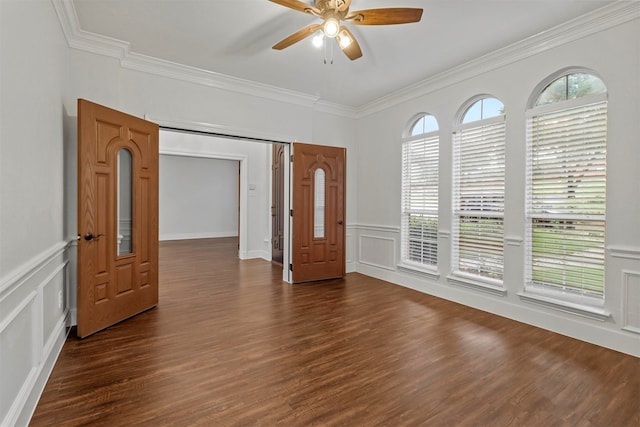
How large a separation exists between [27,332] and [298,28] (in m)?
3.17

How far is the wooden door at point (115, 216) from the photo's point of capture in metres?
2.83

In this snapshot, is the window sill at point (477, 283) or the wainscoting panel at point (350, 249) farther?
the wainscoting panel at point (350, 249)

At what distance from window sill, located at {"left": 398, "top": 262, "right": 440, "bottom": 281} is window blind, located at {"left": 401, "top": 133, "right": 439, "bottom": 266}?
9 centimetres

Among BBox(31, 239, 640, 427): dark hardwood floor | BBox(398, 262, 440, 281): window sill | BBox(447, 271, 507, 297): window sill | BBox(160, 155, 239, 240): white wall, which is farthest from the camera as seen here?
BBox(160, 155, 239, 240): white wall

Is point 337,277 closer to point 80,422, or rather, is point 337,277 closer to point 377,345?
point 377,345

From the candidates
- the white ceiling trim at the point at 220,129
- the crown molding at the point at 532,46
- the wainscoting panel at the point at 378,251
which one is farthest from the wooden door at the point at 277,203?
the crown molding at the point at 532,46

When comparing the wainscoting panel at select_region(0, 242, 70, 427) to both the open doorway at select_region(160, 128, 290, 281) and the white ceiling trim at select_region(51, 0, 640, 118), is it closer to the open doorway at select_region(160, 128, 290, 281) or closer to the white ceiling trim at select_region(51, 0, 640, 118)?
the white ceiling trim at select_region(51, 0, 640, 118)

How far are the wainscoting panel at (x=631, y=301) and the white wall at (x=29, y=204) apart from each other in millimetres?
4192

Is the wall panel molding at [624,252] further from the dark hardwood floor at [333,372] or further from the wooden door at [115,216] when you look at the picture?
the wooden door at [115,216]

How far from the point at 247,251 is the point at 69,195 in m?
4.13

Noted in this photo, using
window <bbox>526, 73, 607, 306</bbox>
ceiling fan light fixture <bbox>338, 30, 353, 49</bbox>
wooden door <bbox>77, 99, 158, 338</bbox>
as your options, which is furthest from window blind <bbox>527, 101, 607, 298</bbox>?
wooden door <bbox>77, 99, 158, 338</bbox>

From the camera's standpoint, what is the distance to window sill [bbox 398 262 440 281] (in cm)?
433

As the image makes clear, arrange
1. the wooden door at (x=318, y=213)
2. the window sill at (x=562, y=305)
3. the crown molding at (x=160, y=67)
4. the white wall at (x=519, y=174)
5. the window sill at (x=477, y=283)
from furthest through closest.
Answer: the wooden door at (x=318, y=213) → the window sill at (x=477, y=283) → the crown molding at (x=160, y=67) → the window sill at (x=562, y=305) → the white wall at (x=519, y=174)

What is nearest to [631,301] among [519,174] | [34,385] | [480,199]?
[519,174]
